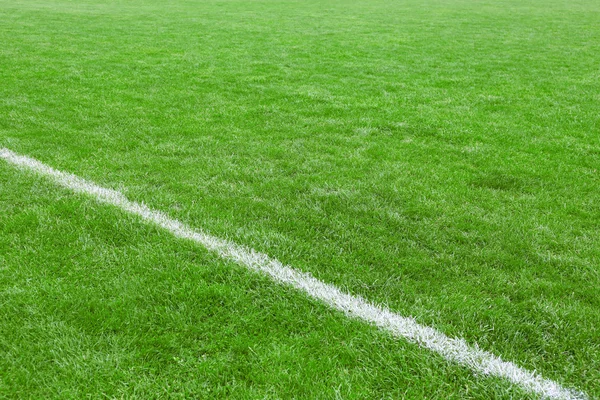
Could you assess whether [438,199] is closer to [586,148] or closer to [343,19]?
[586,148]

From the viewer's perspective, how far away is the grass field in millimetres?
2223

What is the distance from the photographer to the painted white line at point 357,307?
85.3 inches

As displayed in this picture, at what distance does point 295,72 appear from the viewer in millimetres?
8875

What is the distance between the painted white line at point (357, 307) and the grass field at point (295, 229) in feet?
0.18

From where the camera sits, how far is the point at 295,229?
3.39 meters

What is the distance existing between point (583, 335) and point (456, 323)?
60 cm

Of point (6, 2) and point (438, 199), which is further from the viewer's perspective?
point (6, 2)

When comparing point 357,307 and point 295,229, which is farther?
point 295,229

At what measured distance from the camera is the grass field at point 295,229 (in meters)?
2.22

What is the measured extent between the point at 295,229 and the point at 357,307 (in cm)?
94

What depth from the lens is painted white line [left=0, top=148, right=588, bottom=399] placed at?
217 centimetres

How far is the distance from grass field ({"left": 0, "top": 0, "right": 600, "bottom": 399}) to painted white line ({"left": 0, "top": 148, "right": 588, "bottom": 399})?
55 millimetres

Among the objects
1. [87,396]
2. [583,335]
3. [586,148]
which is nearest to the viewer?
[87,396]

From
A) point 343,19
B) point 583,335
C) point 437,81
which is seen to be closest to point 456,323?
point 583,335
